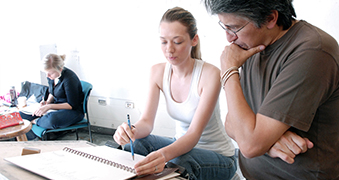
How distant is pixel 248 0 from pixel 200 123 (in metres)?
0.72

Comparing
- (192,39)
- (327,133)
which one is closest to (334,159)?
(327,133)

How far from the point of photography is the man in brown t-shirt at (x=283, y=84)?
2.57ft

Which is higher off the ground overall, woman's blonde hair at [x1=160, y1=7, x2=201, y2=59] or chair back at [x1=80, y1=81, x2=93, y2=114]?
woman's blonde hair at [x1=160, y1=7, x2=201, y2=59]

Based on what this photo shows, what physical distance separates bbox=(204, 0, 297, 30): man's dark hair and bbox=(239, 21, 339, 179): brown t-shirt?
61 millimetres

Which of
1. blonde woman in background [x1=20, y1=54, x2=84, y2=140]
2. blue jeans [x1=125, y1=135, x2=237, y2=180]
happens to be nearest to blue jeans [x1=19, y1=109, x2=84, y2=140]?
blonde woman in background [x1=20, y1=54, x2=84, y2=140]

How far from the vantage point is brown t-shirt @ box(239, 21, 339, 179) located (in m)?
Answer: 0.78

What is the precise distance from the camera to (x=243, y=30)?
910mm

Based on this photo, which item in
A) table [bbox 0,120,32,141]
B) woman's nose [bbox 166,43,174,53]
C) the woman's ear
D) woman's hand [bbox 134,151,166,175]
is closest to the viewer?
woman's hand [bbox 134,151,166,175]

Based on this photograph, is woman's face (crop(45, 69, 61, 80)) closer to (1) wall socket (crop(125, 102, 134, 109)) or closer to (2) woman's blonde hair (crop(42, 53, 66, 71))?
(2) woman's blonde hair (crop(42, 53, 66, 71))

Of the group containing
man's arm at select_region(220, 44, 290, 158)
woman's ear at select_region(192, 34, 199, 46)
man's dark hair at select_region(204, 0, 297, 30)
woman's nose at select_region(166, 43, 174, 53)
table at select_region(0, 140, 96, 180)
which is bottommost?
table at select_region(0, 140, 96, 180)

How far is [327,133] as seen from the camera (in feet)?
2.83

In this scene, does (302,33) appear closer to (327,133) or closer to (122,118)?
(327,133)

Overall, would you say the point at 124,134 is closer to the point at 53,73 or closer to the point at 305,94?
the point at 305,94

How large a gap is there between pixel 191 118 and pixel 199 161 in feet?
1.15
